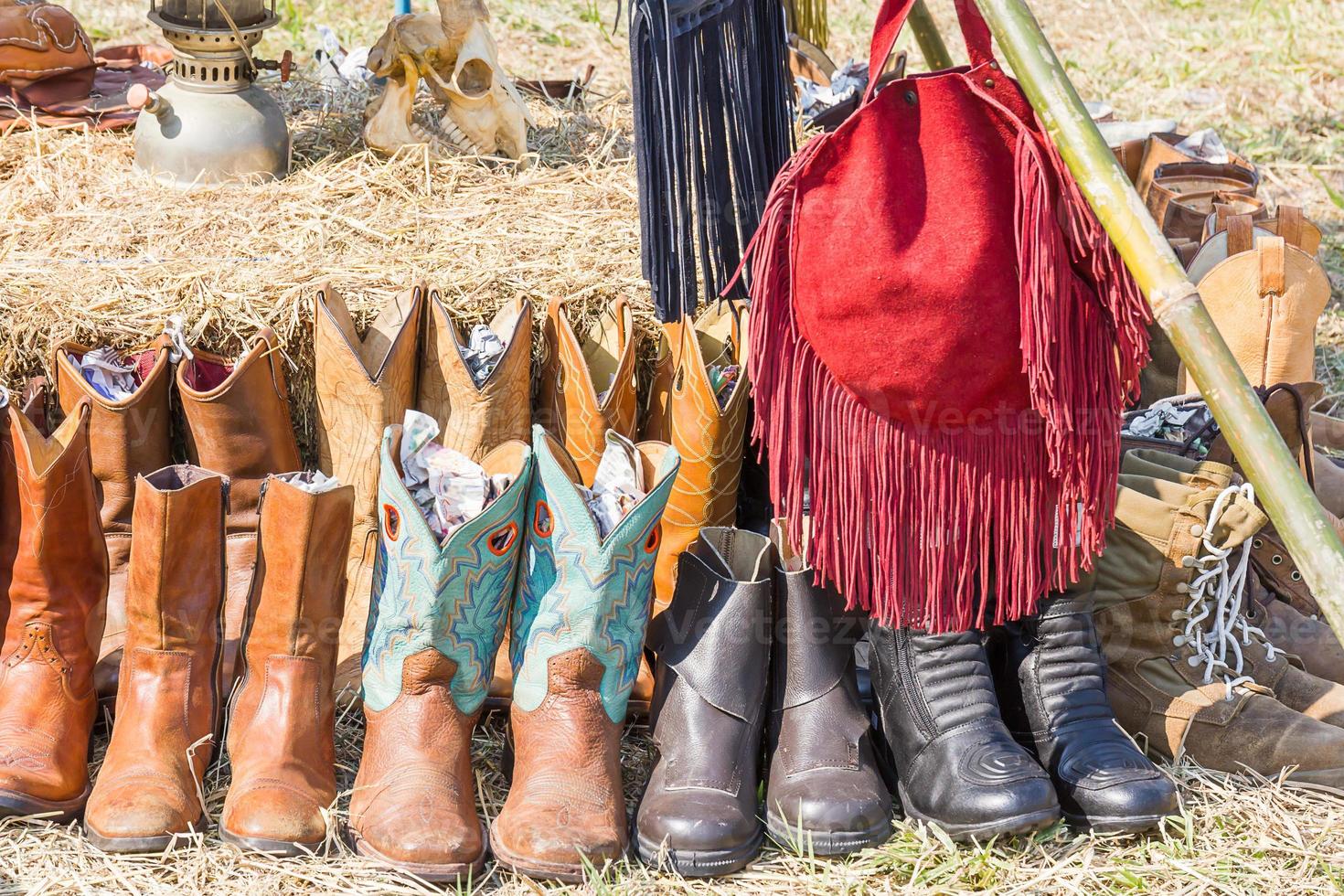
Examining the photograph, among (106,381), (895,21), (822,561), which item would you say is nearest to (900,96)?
(895,21)

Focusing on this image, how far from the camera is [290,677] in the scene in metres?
1.78

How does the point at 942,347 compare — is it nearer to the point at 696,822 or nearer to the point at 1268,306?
the point at 696,822

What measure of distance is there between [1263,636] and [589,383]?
115cm

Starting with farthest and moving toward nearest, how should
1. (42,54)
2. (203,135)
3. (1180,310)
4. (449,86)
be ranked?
(42,54) < (449,86) < (203,135) < (1180,310)

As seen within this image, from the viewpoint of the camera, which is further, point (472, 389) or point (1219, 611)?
point (472, 389)

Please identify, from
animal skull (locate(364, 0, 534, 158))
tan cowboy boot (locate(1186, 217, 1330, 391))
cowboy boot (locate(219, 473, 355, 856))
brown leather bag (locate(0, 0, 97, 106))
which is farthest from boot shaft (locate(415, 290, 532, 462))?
brown leather bag (locate(0, 0, 97, 106))

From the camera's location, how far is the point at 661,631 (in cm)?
190

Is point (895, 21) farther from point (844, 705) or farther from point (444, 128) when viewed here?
point (444, 128)

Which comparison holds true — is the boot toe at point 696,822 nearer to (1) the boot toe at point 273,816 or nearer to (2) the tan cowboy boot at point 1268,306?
(1) the boot toe at point 273,816

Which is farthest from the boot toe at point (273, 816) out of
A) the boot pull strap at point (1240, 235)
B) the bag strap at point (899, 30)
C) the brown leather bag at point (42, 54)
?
the brown leather bag at point (42, 54)

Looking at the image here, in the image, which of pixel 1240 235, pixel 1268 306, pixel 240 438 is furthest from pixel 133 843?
pixel 1240 235

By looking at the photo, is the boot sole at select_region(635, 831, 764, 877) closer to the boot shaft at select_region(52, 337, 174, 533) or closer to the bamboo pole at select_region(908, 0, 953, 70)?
the boot shaft at select_region(52, 337, 174, 533)

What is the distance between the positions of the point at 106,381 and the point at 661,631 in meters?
1.01

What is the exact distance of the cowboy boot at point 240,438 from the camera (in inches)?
78.3
